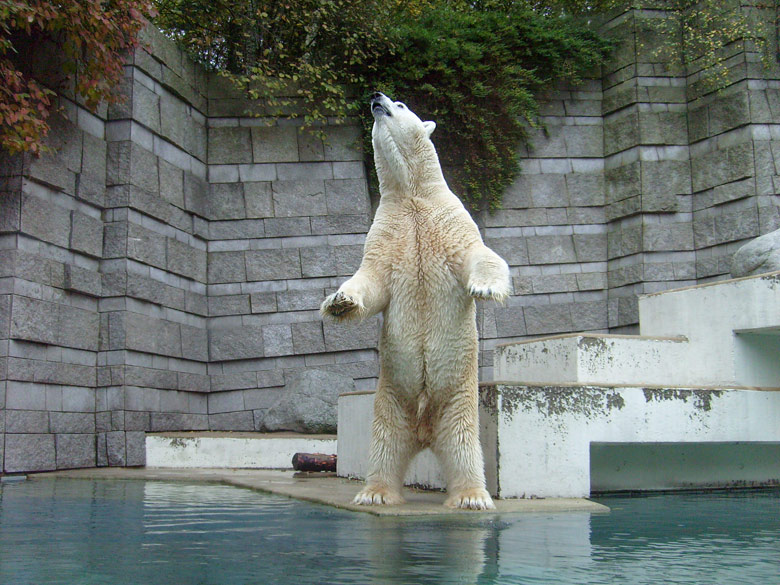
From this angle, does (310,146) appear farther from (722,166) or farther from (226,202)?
Answer: (722,166)

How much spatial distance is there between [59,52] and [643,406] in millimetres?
6077

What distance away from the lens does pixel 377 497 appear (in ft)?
13.2

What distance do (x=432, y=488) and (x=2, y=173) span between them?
4.69 m

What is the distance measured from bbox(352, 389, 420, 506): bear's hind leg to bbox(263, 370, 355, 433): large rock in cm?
399

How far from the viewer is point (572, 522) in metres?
3.58

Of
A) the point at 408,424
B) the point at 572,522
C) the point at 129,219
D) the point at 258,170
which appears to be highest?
the point at 258,170

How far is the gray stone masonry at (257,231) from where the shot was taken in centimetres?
743

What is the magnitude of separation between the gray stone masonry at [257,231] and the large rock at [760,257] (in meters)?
3.02

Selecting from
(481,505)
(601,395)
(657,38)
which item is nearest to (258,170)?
(657,38)

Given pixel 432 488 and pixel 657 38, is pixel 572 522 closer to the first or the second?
pixel 432 488

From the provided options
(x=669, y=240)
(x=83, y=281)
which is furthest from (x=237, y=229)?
(x=669, y=240)

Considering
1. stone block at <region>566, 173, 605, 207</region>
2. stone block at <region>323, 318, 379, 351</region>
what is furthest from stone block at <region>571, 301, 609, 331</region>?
stone block at <region>323, 318, 379, 351</region>

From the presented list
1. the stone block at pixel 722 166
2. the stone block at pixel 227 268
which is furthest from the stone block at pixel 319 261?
the stone block at pixel 722 166

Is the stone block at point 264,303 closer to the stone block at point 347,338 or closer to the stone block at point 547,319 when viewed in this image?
the stone block at point 347,338
